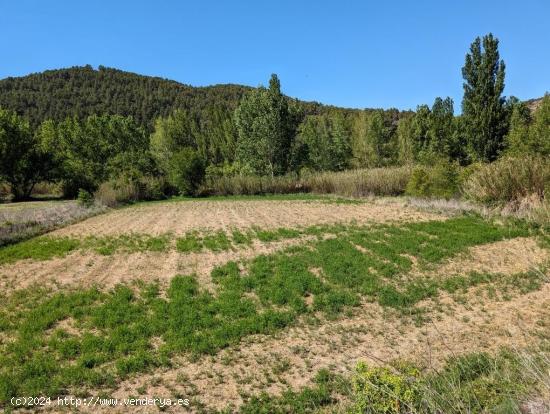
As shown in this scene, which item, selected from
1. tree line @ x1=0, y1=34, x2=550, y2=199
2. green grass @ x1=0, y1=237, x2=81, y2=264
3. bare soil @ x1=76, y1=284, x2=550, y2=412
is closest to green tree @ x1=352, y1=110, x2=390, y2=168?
tree line @ x1=0, y1=34, x2=550, y2=199

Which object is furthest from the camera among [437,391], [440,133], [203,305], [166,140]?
[166,140]

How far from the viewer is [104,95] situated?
110 m

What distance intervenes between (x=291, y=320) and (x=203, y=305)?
6.08 ft

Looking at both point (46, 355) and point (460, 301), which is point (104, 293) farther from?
point (460, 301)

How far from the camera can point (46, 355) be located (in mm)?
5633

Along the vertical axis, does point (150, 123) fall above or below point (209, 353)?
above

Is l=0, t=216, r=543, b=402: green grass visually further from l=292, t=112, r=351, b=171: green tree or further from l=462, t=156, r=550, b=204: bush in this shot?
l=292, t=112, r=351, b=171: green tree

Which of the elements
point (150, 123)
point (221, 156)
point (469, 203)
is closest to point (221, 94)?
point (150, 123)

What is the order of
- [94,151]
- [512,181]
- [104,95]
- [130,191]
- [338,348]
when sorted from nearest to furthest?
[338,348], [512,181], [130,191], [94,151], [104,95]

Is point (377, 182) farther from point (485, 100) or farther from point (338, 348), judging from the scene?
point (338, 348)

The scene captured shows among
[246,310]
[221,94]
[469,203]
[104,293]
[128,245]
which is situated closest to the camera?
[246,310]

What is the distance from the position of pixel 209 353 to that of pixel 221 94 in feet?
405

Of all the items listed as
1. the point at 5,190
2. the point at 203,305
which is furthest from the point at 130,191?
the point at 203,305

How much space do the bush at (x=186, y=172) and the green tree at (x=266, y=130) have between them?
5470mm
